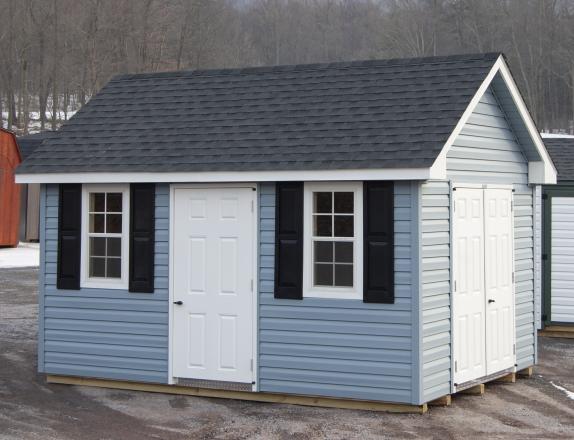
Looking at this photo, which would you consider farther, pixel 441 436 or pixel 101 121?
pixel 101 121

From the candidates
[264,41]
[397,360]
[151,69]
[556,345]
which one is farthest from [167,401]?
[264,41]

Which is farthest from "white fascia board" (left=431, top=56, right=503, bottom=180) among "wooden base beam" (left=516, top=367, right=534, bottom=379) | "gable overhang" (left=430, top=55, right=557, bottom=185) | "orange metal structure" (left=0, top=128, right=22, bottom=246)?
"orange metal structure" (left=0, top=128, right=22, bottom=246)

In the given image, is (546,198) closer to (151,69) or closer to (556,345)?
(556,345)

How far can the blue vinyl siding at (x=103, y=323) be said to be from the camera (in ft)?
35.7

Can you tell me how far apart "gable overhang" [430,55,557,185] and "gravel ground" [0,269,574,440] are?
2378 mm

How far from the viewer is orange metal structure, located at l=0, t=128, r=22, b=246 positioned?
30.8 m

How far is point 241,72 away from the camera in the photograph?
12164 mm

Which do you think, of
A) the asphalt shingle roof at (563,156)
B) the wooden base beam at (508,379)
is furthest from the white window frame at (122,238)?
the asphalt shingle roof at (563,156)

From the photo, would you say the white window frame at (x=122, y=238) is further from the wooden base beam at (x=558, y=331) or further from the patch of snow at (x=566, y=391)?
the wooden base beam at (x=558, y=331)

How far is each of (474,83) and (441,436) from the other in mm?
3779

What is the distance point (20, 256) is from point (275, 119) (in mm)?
19985

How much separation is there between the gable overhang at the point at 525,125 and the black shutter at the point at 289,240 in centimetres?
149

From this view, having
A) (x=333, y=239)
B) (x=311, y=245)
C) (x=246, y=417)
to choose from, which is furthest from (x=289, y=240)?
(x=246, y=417)

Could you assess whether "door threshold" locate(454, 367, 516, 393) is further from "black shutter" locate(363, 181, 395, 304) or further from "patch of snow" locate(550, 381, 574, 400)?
"black shutter" locate(363, 181, 395, 304)
